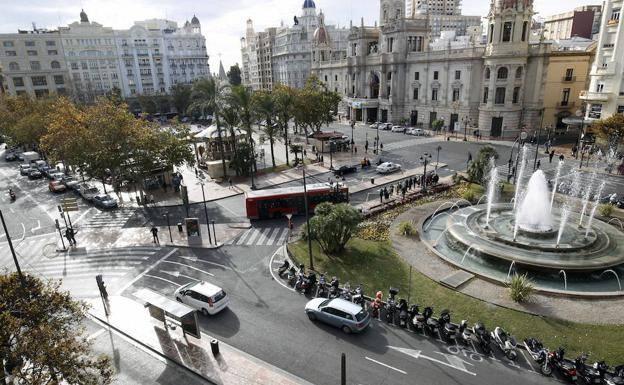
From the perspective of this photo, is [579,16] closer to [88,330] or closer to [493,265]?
[493,265]

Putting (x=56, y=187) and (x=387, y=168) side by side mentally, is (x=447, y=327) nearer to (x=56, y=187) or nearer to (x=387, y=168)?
(x=387, y=168)

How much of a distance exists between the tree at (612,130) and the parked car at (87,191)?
61924mm

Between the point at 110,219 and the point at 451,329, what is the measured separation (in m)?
34.0

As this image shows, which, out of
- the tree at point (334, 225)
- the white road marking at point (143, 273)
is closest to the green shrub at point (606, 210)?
the tree at point (334, 225)

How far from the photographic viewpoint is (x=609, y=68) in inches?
2114

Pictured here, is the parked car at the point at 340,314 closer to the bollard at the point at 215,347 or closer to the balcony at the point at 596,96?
the bollard at the point at 215,347

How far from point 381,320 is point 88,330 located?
16.3m

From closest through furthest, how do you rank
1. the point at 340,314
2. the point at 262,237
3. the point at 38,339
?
the point at 38,339 → the point at 340,314 → the point at 262,237

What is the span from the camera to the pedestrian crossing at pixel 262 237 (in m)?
31.7

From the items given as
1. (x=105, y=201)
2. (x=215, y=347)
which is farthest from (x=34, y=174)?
(x=215, y=347)

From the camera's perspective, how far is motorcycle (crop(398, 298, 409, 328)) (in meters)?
20.2

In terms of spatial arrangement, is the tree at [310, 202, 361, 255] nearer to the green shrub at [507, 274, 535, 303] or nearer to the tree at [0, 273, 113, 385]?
the green shrub at [507, 274, 535, 303]

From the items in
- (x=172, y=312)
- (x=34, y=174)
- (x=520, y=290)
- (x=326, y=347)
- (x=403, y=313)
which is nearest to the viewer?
(x=326, y=347)

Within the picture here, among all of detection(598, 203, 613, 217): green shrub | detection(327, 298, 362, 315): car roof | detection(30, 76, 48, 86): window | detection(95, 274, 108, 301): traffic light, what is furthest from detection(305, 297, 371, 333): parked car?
detection(30, 76, 48, 86): window
